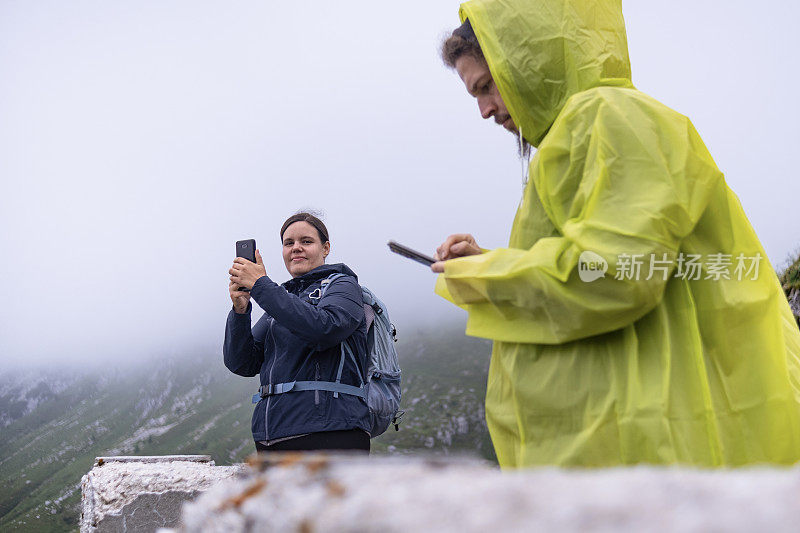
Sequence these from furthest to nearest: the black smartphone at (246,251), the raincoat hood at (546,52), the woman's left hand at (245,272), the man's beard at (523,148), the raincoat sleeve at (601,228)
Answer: the black smartphone at (246,251) → the woman's left hand at (245,272) → the man's beard at (523,148) → the raincoat hood at (546,52) → the raincoat sleeve at (601,228)

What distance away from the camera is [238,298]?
4.00 m

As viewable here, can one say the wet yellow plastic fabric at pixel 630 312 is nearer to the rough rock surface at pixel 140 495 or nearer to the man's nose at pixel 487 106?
the man's nose at pixel 487 106

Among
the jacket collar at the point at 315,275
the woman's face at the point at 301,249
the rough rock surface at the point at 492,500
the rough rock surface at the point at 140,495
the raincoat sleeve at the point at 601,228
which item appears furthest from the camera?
the woman's face at the point at 301,249

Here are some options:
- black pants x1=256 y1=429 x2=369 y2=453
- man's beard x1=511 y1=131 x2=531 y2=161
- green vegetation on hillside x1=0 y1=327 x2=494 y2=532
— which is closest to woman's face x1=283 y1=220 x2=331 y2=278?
black pants x1=256 y1=429 x2=369 y2=453

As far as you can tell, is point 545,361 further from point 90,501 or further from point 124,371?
point 124,371

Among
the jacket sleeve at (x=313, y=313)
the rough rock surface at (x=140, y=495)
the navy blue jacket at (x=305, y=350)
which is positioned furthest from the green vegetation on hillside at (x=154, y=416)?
the jacket sleeve at (x=313, y=313)

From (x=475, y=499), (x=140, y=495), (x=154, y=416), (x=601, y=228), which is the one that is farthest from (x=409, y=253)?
(x=154, y=416)

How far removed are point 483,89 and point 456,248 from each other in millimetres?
798

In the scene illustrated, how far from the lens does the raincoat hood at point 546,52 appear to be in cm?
212

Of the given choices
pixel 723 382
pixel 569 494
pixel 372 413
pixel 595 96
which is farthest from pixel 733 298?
pixel 372 413

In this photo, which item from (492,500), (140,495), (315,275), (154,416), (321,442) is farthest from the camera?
(154,416)

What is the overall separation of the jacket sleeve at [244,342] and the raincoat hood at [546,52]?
8.87 feet

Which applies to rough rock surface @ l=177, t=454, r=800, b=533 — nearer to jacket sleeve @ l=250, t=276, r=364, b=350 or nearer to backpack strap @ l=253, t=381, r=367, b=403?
jacket sleeve @ l=250, t=276, r=364, b=350

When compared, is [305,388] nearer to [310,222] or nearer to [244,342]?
[244,342]
